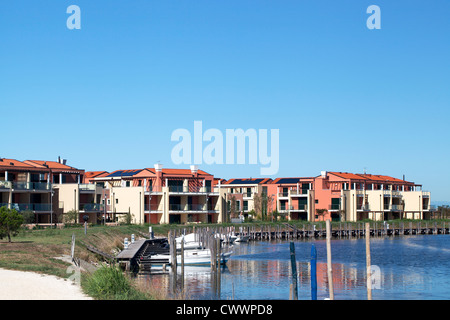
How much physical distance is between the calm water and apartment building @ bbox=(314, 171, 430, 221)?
33.0 meters

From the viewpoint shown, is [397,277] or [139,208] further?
[139,208]

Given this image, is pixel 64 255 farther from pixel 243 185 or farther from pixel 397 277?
pixel 243 185

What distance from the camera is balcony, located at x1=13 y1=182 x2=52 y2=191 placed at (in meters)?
66.9

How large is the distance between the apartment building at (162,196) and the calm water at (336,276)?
18966 millimetres

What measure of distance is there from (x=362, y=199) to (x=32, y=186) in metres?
56.6

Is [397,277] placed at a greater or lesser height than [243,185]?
lesser

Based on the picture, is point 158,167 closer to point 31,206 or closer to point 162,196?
point 162,196

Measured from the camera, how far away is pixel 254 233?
84188 mm

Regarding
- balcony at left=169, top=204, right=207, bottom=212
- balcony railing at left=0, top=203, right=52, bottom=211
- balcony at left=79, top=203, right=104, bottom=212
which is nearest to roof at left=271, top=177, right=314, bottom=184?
balcony at left=169, top=204, right=207, bottom=212

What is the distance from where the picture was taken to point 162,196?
8144 cm

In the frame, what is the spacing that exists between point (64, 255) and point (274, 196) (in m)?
70.7

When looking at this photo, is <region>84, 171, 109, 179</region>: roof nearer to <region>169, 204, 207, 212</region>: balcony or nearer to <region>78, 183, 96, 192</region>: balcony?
<region>169, 204, 207, 212</region>: balcony
